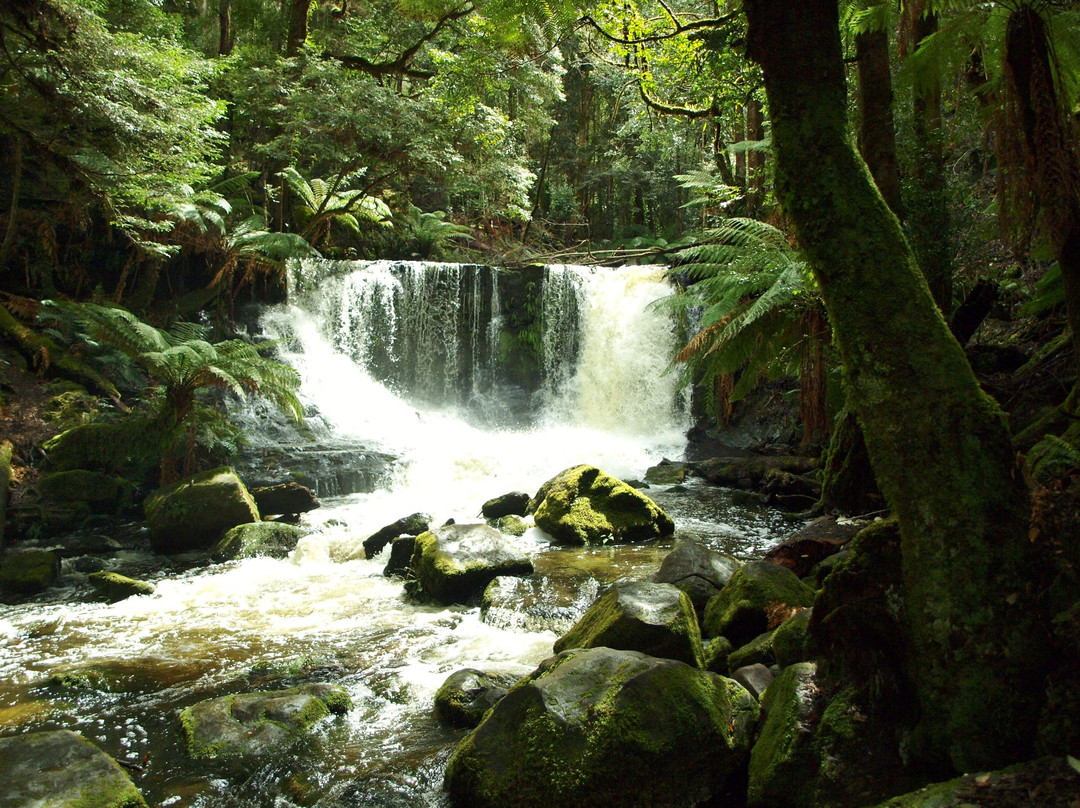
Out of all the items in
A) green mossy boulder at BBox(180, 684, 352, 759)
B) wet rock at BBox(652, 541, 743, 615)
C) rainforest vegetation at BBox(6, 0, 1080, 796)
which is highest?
rainforest vegetation at BBox(6, 0, 1080, 796)

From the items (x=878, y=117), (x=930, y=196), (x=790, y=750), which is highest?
(x=878, y=117)

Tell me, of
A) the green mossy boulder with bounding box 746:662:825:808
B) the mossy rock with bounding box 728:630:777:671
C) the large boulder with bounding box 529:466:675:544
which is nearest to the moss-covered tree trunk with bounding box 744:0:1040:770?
the green mossy boulder with bounding box 746:662:825:808

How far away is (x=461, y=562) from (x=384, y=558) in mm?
1879

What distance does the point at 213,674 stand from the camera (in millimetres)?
5125

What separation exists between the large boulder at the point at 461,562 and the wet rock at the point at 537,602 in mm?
158

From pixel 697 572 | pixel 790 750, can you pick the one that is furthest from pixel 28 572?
pixel 790 750

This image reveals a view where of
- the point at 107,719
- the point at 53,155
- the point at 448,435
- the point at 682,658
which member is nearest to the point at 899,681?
the point at 682,658

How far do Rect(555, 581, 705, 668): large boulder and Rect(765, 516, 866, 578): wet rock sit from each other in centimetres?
174

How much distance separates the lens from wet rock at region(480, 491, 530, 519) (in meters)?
10.2

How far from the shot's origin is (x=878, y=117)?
16.4 feet

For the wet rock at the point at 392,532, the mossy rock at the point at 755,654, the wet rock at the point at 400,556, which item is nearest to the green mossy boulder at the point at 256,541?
the wet rock at the point at 392,532

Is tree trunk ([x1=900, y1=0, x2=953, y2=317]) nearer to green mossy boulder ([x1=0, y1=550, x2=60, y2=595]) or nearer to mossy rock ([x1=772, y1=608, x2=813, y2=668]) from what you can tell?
mossy rock ([x1=772, y1=608, x2=813, y2=668])

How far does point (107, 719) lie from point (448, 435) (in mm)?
10620

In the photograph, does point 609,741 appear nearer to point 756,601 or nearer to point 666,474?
point 756,601
